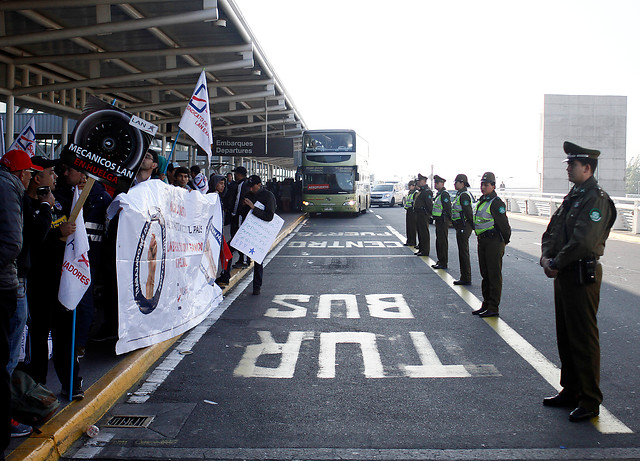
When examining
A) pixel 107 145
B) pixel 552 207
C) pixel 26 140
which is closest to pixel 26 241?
pixel 107 145

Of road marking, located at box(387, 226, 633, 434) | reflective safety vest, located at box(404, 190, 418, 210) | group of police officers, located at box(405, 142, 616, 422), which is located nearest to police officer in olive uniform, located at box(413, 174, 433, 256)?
reflective safety vest, located at box(404, 190, 418, 210)

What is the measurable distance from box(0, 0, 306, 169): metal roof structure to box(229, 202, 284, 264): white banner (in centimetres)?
387

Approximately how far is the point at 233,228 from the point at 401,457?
341 inches

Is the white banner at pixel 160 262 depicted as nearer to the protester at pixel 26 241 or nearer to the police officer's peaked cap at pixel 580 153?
the protester at pixel 26 241

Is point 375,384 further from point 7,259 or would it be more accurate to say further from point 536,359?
point 7,259

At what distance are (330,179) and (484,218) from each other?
23877 millimetres

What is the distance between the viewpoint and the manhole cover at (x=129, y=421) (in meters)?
5.00

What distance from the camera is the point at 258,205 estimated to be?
11.1 meters

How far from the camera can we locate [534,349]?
724 cm

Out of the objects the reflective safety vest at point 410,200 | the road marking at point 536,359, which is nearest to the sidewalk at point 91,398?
the road marking at point 536,359

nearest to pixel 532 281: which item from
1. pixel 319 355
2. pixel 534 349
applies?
pixel 534 349

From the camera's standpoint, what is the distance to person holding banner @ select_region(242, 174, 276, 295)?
35.9 ft

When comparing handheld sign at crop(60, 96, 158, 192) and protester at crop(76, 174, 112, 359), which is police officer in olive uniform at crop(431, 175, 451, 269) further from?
handheld sign at crop(60, 96, 158, 192)

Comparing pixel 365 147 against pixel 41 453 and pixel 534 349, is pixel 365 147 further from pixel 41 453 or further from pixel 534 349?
pixel 41 453
